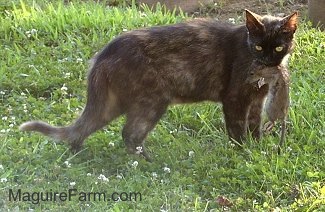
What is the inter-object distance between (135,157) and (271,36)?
4.28 ft

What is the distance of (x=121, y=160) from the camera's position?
556cm

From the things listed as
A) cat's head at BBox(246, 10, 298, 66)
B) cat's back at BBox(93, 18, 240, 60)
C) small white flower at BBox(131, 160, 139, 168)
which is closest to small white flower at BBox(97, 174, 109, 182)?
small white flower at BBox(131, 160, 139, 168)

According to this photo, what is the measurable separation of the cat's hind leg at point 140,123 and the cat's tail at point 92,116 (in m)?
0.16

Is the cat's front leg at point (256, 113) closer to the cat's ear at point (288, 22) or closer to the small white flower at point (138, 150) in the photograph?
the cat's ear at point (288, 22)

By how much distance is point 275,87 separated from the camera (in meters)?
5.78

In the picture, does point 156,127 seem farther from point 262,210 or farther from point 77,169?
point 262,210

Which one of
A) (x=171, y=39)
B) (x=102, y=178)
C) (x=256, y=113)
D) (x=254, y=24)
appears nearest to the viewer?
(x=102, y=178)

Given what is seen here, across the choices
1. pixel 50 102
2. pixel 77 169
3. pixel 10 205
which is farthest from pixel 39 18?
pixel 10 205

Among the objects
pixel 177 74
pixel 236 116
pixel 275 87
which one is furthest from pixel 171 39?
pixel 275 87

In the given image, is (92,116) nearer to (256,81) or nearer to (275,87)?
(256,81)

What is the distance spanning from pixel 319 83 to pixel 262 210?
81.4 inches

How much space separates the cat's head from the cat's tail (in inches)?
43.3

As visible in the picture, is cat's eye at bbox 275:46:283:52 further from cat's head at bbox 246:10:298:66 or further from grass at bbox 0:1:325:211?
grass at bbox 0:1:325:211

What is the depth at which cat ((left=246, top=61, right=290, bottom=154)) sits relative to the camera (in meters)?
5.66
